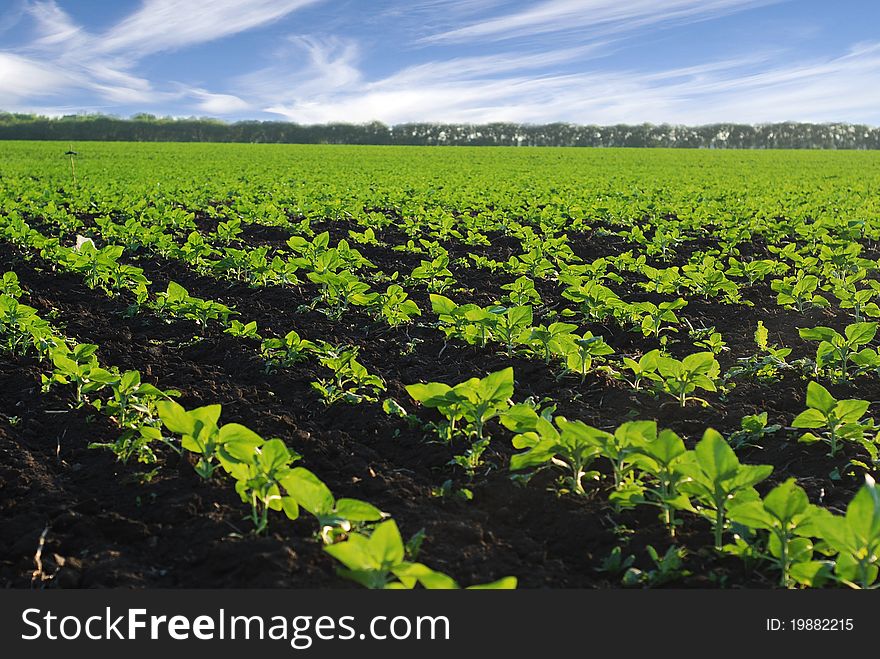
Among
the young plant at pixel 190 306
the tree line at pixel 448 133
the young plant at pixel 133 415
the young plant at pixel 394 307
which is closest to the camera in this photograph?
the young plant at pixel 133 415

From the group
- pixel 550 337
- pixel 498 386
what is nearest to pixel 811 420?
pixel 498 386

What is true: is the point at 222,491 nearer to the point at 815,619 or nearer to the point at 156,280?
the point at 815,619

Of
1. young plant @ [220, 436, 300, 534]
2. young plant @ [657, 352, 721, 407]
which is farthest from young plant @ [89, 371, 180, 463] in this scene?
young plant @ [657, 352, 721, 407]

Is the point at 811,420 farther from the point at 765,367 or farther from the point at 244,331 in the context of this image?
the point at 244,331

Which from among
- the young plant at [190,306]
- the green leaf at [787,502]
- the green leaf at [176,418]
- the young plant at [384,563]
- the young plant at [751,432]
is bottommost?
the young plant at [751,432]

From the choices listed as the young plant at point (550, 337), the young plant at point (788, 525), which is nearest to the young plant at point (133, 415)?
the young plant at point (550, 337)

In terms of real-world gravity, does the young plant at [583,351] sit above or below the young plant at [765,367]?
above

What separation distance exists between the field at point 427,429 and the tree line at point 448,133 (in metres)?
84.1

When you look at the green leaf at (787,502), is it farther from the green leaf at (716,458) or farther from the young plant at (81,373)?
the young plant at (81,373)

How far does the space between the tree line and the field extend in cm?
8408

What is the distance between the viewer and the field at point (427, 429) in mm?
2562

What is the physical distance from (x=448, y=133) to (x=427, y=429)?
98.3m

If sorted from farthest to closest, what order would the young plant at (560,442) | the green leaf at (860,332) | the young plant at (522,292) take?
the young plant at (522,292)
the green leaf at (860,332)
the young plant at (560,442)

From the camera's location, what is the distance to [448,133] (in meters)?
98.0
